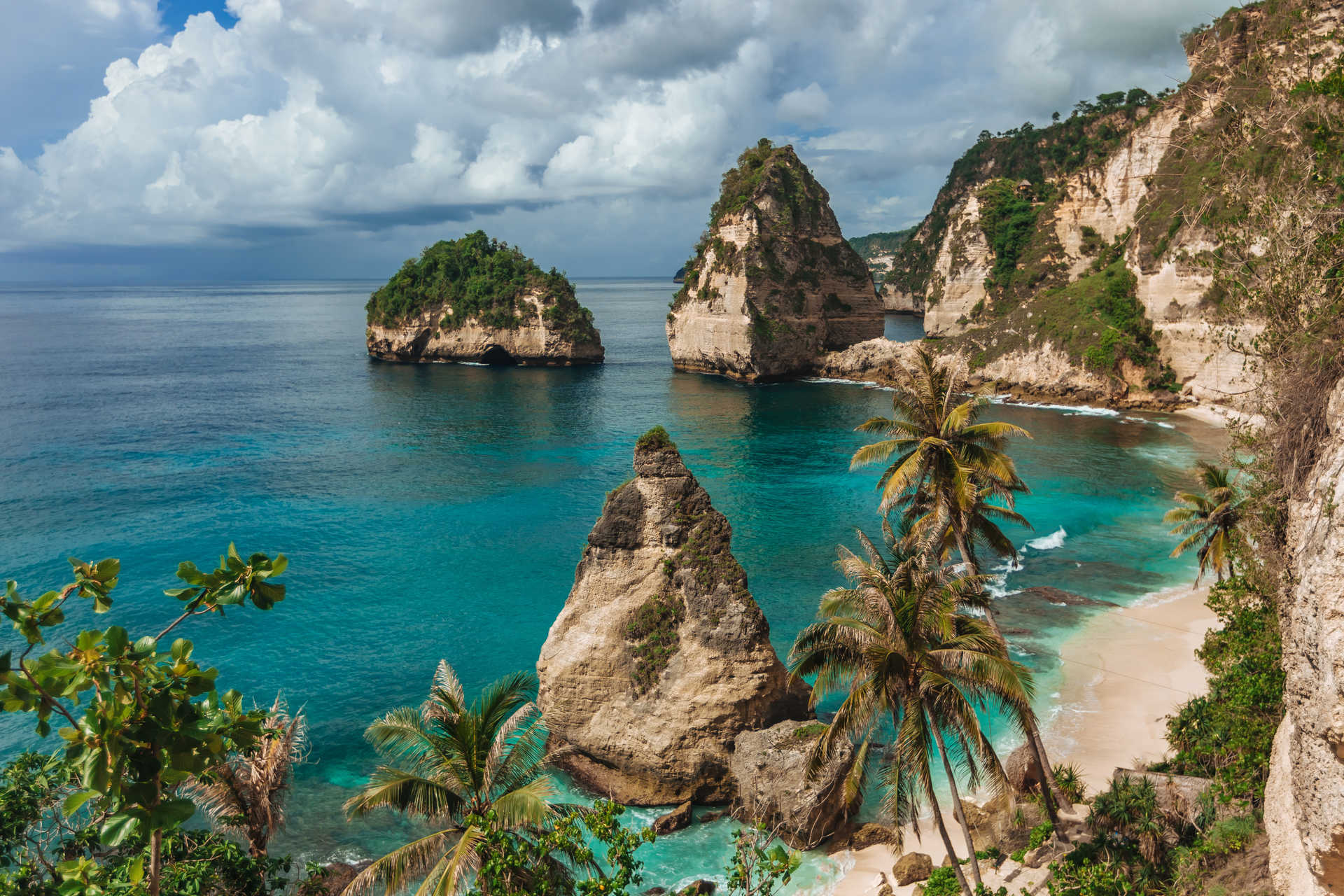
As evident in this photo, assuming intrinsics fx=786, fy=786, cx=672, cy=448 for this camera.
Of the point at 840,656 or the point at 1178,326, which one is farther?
the point at 1178,326

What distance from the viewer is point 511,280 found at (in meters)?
117

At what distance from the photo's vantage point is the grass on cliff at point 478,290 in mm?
115812

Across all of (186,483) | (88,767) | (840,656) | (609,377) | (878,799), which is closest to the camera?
(88,767)

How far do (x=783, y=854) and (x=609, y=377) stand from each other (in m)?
96.2

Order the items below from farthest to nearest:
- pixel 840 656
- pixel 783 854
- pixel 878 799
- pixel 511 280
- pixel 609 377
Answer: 1. pixel 511 280
2. pixel 609 377
3. pixel 878 799
4. pixel 840 656
5. pixel 783 854

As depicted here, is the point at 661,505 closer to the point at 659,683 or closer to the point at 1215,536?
the point at 659,683

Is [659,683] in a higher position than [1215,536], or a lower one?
lower

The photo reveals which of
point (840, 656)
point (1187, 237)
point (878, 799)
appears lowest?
point (878, 799)

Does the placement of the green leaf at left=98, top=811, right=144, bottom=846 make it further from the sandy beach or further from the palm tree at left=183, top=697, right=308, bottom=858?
the sandy beach

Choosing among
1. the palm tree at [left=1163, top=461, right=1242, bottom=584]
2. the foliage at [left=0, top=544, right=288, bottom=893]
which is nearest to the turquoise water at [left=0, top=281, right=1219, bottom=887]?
the palm tree at [left=1163, top=461, right=1242, bottom=584]

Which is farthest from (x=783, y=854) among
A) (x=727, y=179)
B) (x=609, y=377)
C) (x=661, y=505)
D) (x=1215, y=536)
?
(x=727, y=179)

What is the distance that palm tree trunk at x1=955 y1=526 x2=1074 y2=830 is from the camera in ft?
56.2

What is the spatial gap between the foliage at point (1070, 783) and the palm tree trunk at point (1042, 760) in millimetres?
173

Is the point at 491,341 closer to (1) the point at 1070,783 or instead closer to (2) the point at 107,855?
(1) the point at 1070,783
